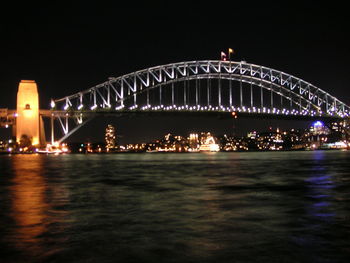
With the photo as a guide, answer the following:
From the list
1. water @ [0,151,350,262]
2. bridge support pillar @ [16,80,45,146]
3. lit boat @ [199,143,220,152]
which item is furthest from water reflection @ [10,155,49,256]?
lit boat @ [199,143,220,152]

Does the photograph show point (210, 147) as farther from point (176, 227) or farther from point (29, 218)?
point (176, 227)

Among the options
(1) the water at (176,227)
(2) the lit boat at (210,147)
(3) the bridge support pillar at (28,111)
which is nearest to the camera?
(1) the water at (176,227)

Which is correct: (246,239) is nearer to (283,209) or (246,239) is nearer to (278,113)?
(283,209)

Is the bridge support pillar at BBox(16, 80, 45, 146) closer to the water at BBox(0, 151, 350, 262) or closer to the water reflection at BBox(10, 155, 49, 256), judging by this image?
the water reflection at BBox(10, 155, 49, 256)

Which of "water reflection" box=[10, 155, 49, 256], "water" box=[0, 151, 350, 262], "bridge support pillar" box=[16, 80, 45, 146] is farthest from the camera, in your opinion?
"bridge support pillar" box=[16, 80, 45, 146]

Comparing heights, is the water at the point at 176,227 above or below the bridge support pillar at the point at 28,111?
below

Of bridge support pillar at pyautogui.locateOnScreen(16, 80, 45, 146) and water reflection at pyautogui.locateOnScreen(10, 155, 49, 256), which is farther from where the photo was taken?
bridge support pillar at pyautogui.locateOnScreen(16, 80, 45, 146)

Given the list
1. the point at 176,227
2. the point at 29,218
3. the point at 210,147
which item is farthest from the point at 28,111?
the point at 176,227

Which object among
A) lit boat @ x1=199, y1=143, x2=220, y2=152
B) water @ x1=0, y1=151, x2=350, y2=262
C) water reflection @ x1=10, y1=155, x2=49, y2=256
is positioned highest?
lit boat @ x1=199, y1=143, x2=220, y2=152

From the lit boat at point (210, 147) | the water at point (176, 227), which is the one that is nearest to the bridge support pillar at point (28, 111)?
the lit boat at point (210, 147)

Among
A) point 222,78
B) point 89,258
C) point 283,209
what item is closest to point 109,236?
point 89,258

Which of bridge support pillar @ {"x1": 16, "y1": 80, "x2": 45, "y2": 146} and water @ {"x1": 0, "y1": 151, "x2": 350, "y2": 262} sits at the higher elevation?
bridge support pillar @ {"x1": 16, "y1": 80, "x2": 45, "y2": 146}

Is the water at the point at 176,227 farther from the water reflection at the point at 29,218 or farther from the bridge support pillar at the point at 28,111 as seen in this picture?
the bridge support pillar at the point at 28,111

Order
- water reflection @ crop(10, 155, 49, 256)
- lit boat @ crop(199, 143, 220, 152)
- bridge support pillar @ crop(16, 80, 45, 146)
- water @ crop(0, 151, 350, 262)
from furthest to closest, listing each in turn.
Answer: lit boat @ crop(199, 143, 220, 152)
bridge support pillar @ crop(16, 80, 45, 146)
water reflection @ crop(10, 155, 49, 256)
water @ crop(0, 151, 350, 262)
